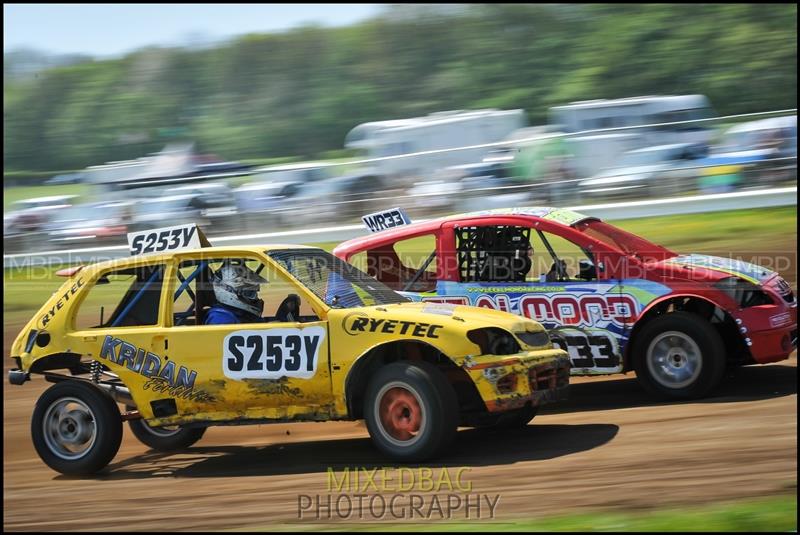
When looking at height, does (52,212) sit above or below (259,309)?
above

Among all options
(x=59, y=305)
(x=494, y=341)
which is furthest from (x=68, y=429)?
(x=494, y=341)

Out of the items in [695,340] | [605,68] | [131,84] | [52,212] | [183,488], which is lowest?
[183,488]

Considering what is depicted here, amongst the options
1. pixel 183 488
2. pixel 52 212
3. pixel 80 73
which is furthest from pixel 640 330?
pixel 80 73

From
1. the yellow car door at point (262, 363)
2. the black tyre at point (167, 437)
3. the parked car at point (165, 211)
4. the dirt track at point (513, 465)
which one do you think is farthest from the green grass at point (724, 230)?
the yellow car door at point (262, 363)

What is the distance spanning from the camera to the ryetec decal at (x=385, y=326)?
22.6 ft

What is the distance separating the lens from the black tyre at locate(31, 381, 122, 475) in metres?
7.65

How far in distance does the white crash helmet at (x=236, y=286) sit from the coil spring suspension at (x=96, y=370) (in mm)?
1052

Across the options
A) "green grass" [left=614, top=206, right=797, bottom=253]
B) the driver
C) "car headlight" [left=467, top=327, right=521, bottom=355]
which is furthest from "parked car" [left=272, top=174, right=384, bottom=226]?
"car headlight" [left=467, top=327, right=521, bottom=355]

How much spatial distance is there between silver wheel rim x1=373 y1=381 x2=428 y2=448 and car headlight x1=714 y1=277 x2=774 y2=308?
10.3 ft

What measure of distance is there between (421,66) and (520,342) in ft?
90.8

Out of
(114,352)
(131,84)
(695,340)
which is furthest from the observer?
(131,84)

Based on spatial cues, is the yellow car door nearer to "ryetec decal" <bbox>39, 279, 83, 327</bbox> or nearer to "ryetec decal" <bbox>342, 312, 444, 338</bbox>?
"ryetec decal" <bbox>342, 312, 444, 338</bbox>

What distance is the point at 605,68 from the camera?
A: 29219mm

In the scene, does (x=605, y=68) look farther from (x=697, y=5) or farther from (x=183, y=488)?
(x=183, y=488)
